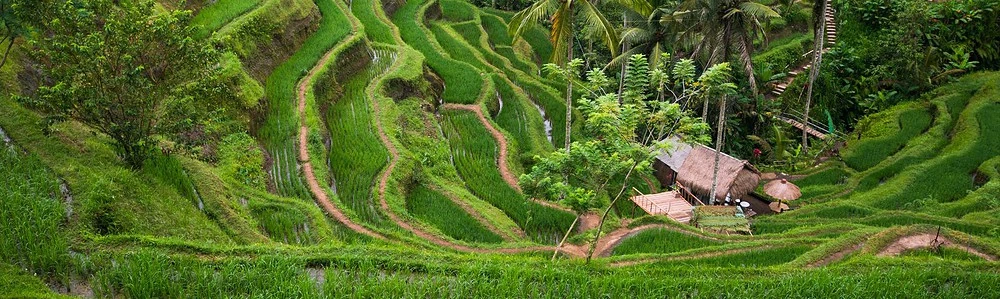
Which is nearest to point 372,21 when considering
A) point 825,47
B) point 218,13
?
point 218,13

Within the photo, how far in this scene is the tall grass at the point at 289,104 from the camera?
14266mm

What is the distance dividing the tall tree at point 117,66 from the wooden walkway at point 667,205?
9754 millimetres

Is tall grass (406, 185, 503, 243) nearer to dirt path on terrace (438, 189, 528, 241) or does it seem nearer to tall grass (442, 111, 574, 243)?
dirt path on terrace (438, 189, 528, 241)

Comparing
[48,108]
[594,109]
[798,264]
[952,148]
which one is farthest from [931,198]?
[48,108]

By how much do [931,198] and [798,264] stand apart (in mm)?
7645

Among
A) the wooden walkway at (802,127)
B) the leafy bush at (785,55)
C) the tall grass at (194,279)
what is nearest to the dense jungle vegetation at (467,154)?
the tall grass at (194,279)

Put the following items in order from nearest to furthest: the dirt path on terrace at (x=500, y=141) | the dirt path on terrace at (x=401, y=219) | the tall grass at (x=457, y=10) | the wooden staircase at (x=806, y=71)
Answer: the dirt path on terrace at (x=401, y=219) → the dirt path on terrace at (x=500, y=141) → the wooden staircase at (x=806, y=71) → the tall grass at (x=457, y=10)

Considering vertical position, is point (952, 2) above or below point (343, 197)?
above

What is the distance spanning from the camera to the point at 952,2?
24.7 m

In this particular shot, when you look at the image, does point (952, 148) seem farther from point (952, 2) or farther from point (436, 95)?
point (436, 95)

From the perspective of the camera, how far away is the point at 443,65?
2341 cm

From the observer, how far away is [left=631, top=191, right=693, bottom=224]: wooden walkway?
15.6 metres

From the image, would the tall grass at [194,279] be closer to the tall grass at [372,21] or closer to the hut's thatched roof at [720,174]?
the hut's thatched roof at [720,174]

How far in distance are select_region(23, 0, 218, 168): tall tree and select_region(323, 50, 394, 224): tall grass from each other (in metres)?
4.27
